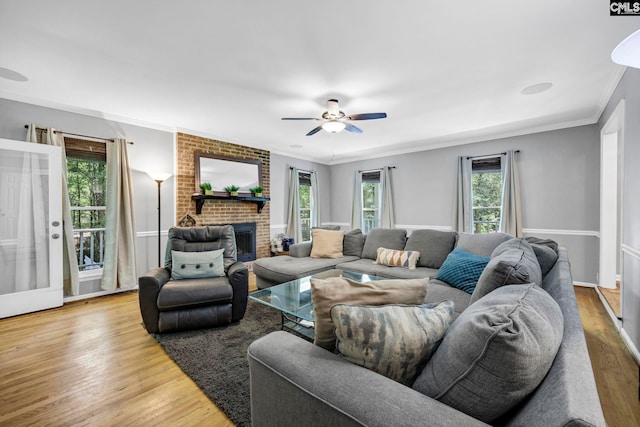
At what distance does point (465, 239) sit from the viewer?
3035mm

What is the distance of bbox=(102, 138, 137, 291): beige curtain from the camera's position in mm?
3705

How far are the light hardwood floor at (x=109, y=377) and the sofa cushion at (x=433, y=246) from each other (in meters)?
1.40

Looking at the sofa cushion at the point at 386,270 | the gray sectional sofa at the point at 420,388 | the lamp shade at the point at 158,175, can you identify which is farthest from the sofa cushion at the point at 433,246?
the lamp shade at the point at 158,175

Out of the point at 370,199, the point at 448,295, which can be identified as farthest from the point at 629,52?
the point at 370,199

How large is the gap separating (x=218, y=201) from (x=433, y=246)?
3523 mm

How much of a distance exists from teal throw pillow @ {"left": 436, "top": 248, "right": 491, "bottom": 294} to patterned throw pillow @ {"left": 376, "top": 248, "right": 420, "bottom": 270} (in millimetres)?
633

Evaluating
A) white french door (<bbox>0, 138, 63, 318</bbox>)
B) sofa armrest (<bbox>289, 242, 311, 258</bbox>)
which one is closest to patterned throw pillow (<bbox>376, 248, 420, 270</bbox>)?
sofa armrest (<bbox>289, 242, 311, 258</bbox>)

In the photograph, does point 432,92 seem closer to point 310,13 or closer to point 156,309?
point 310,13

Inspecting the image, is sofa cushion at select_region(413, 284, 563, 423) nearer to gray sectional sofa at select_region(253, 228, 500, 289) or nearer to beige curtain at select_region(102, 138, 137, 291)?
gray sectional sofa at select_region(253, 228, 500, 289)

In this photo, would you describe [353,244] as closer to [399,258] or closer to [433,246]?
[399,258]

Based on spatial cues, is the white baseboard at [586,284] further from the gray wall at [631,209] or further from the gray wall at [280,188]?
the gray wall at [280,188]

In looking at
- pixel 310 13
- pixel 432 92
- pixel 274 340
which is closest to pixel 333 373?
pixel 274 340

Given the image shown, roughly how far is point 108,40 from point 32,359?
257cm

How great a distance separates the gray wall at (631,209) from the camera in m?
2.23
